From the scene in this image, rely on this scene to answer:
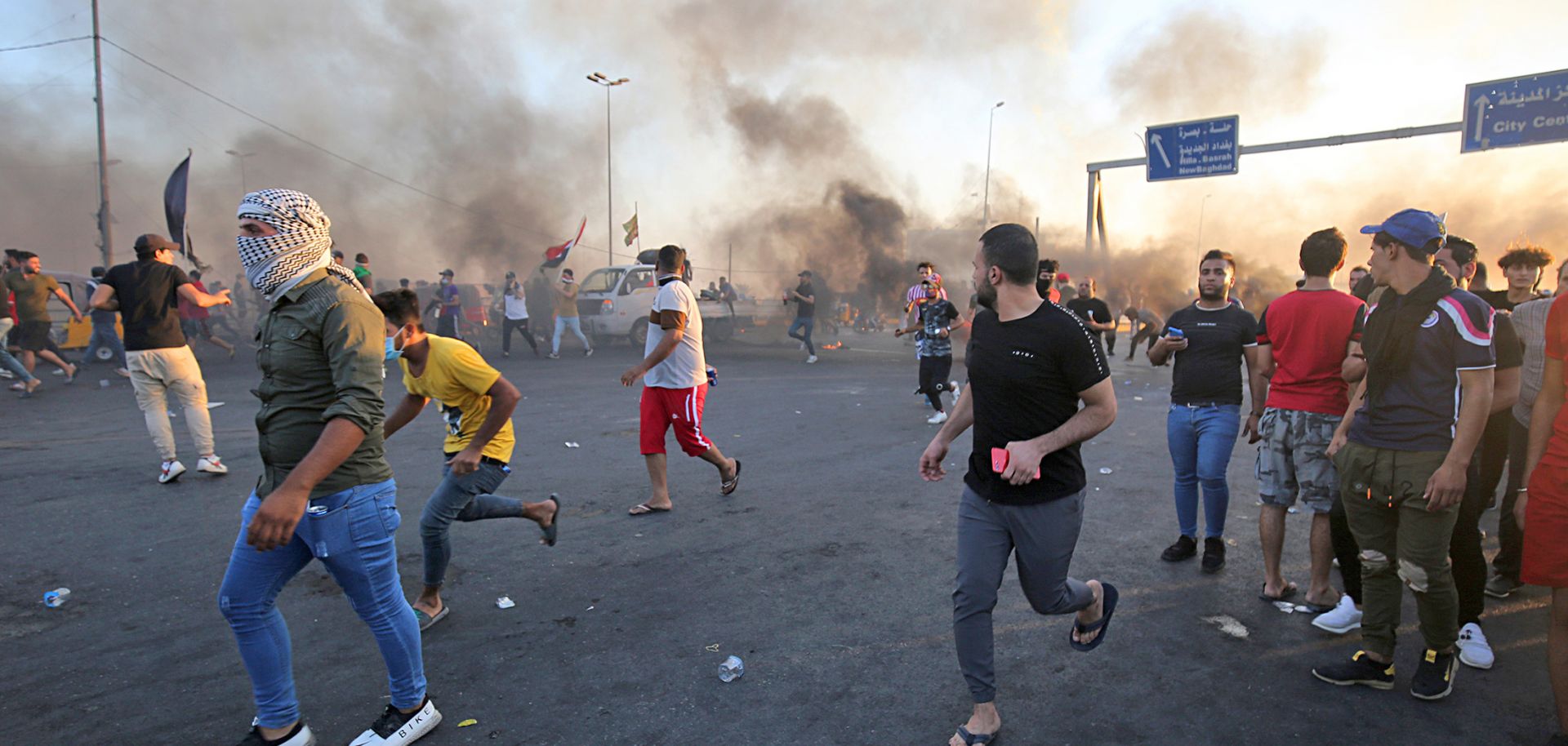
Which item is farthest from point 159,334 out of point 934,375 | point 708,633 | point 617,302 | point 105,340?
point 617,302

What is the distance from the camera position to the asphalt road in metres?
2.79

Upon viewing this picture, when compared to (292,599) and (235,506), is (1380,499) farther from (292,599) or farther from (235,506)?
(235,506)

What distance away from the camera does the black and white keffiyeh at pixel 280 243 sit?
236 cm

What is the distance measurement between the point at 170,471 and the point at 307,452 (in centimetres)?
480

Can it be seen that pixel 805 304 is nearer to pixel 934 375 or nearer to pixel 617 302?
pixel 617 302

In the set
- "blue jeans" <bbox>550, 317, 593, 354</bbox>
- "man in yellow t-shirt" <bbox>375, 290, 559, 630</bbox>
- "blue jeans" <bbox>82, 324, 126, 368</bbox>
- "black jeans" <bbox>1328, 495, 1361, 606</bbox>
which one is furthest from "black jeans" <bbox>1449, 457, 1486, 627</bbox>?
"blue jeans" <bbox>82, 324, 126, 368</bbox>

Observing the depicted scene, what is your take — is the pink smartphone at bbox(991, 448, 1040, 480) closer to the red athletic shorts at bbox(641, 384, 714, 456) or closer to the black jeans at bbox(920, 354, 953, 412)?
the red athletic shorts at bbox(641, 384, 714, 456)

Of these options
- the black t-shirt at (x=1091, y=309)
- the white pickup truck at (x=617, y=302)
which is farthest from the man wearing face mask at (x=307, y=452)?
the white pickup truck at (x=617, y=302)

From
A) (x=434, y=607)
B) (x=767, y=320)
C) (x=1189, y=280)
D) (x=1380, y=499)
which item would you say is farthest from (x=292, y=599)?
(x=1189, y=280)

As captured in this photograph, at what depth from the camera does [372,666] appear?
319 cm

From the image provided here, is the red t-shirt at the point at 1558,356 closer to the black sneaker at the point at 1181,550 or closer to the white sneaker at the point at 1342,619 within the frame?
the white sneaker at the point at 1342,619

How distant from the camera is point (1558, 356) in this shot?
2.73 metres

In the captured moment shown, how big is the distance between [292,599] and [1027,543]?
135 inches

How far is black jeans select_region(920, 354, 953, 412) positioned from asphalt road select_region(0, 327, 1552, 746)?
257cm
